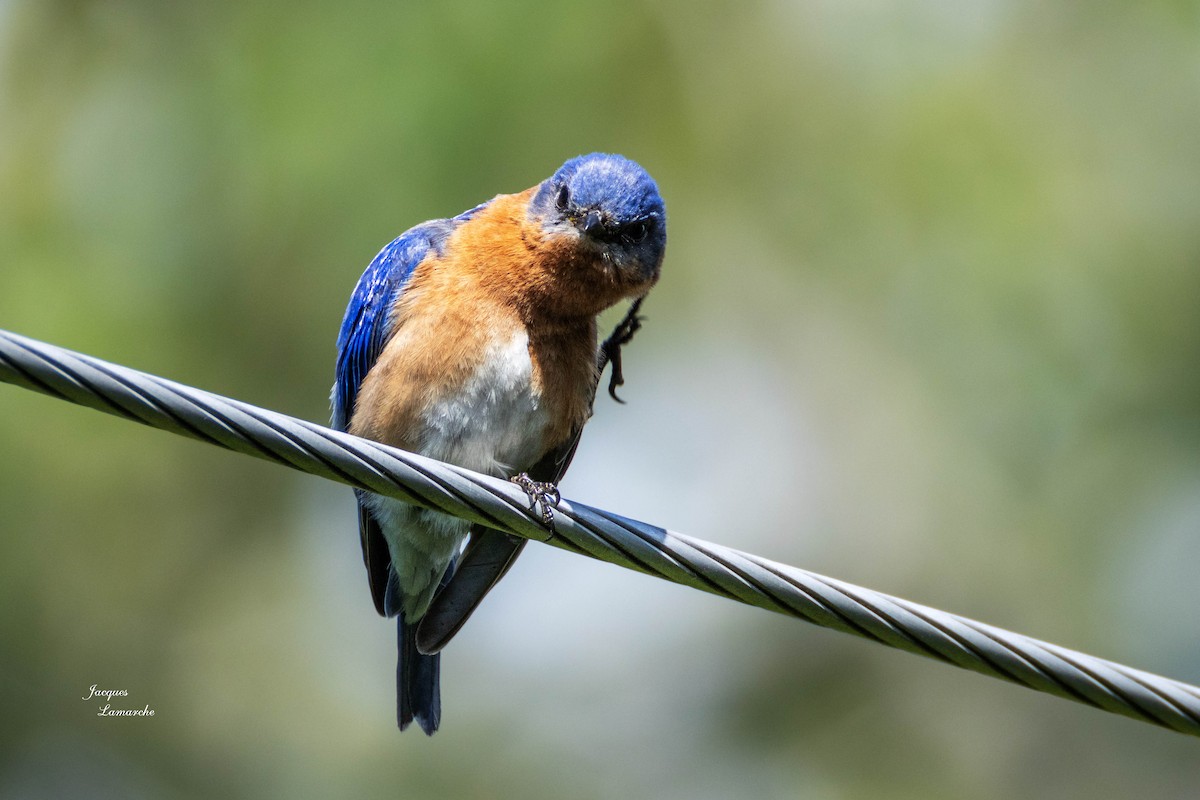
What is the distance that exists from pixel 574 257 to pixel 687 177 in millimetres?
7781

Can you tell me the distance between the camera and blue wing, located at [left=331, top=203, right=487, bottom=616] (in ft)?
20.5

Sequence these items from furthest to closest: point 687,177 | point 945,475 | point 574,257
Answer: point 687,177
point 945,475
point 574,257

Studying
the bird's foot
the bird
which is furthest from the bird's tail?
the bird's foot

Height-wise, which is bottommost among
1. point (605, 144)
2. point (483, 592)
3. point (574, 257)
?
point (483, 592)

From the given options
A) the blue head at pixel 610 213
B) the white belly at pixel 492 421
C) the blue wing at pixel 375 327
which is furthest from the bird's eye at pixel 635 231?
the blue wing at pixel 375 327

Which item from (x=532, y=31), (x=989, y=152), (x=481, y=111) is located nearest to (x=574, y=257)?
(x=481, y=111)

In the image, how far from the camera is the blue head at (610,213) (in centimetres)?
597

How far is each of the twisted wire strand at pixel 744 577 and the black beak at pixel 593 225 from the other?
1.88 metres

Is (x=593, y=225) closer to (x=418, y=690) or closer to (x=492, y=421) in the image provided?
(x=492, y=421)

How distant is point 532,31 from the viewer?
1290 cm

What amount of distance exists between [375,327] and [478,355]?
811mm

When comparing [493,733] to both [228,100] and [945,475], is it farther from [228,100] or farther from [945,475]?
[228,100]

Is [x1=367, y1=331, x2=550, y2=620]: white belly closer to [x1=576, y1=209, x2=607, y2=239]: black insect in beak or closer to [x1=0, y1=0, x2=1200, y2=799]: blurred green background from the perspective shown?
[x1=576, y1=209, x2=607, y2=239]: black insect in beak

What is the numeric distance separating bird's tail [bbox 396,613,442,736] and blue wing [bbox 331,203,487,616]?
1.03ft
